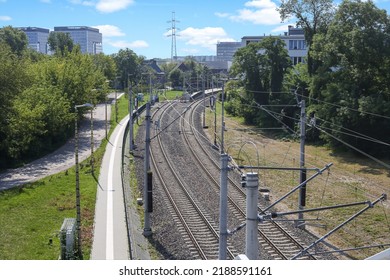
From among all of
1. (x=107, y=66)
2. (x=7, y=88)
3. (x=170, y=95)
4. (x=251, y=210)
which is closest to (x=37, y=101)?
(x=7, y=88)

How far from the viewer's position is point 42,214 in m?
19.0

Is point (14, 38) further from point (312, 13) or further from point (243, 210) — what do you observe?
point (243, 210)

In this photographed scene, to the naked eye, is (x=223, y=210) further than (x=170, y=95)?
No

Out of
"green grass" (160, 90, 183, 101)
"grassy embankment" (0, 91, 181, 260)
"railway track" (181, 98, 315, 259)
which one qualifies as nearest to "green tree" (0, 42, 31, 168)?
"grassy embankment" (0, 91, 181, 260)

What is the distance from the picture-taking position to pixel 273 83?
41.4 meters

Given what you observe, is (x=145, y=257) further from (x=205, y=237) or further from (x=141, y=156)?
(x=141, y=156)

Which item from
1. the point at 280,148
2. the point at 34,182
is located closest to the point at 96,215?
the point at 34,182

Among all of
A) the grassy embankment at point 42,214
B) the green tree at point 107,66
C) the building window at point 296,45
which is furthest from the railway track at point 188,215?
the green tree at point 107,66

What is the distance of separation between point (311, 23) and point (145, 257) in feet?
98.3

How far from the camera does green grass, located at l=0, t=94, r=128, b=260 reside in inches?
604

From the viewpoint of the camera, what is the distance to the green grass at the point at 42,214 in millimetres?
15344

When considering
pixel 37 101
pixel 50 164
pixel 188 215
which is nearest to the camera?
pixel 188 215

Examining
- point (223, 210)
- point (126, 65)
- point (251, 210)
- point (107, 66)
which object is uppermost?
point (126, 65)

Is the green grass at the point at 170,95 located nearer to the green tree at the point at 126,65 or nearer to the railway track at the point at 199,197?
the green tree at the point at 126,65
